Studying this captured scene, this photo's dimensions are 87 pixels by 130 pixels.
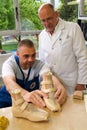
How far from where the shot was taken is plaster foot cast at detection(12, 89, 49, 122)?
105cm

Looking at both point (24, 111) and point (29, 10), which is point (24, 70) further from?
point (29, 10)

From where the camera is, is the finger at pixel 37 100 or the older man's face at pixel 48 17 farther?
the older man's face at pixel 48 17

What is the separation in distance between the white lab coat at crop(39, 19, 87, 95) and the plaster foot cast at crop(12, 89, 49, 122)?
976 millimetres

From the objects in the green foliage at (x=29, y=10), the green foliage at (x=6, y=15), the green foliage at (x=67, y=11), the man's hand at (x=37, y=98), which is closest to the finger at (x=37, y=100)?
the man's hand at (x=37, y=98)

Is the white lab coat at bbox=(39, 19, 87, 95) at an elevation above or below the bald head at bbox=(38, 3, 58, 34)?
below

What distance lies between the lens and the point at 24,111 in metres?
1.08

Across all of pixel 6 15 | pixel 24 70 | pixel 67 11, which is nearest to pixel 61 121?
pixel 24 70

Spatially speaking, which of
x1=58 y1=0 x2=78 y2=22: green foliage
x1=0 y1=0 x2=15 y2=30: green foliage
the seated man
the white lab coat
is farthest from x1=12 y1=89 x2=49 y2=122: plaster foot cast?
x1=58 y1=0 x2=78 y2=22: green foliage

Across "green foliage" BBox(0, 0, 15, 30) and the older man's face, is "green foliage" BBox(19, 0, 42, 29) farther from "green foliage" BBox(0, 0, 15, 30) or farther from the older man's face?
the older man's face

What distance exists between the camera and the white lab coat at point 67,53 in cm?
201

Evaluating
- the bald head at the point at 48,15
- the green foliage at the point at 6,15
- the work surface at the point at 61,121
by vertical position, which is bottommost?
the work surface at the point at 61,121

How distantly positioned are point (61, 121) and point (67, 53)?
1.05 m

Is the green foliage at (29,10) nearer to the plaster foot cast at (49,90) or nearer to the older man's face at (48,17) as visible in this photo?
the older man's face at (48,17)

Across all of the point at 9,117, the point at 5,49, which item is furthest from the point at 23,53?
the point at 5,49
